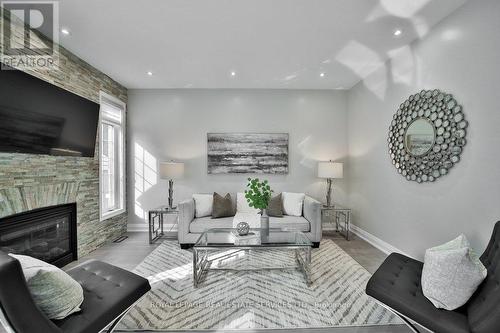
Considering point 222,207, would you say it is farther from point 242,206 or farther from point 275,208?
point 275,208

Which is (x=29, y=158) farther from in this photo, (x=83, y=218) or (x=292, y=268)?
(x=292, y=268)

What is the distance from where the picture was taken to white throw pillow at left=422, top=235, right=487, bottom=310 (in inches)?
55.2

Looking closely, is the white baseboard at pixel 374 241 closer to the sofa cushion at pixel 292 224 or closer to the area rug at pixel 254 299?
the area rug at pixel 254 299

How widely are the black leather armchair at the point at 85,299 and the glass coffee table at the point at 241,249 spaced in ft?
2.54

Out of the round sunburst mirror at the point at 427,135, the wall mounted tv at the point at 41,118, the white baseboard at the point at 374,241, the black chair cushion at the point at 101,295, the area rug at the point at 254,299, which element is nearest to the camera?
the black chair cushion at the point at 101,295

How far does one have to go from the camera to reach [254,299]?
2.13 metres

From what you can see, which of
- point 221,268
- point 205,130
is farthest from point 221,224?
point 205,130

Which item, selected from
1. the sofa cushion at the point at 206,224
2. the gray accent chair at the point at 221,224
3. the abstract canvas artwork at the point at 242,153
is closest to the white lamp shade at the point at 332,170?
the gray accent chair at the point at 221,224

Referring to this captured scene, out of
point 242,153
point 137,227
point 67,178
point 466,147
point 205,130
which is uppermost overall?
point 205,130

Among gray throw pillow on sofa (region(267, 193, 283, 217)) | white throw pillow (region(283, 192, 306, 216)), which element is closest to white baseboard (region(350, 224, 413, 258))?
white throw pillow (region(283, 192, 306, 216))

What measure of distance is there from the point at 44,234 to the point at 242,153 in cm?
301

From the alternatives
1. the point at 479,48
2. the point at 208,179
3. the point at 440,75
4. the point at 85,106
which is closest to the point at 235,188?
the point at 208,179

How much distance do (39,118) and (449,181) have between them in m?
4.32

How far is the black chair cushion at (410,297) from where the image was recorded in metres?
1.31
